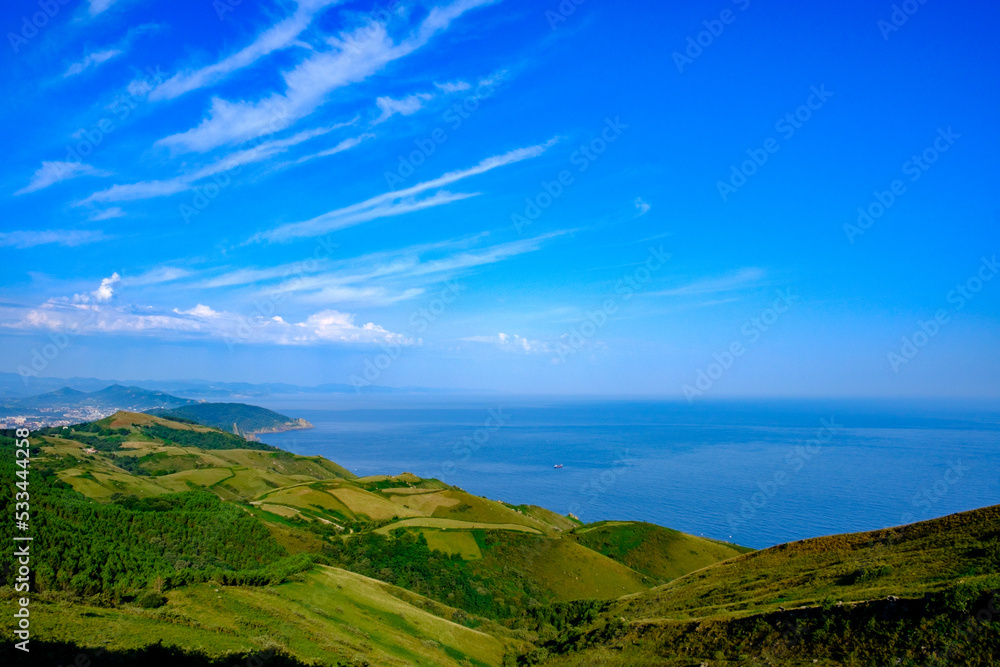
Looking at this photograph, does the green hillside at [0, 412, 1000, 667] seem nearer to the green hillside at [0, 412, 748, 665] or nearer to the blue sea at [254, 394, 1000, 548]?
the green hillside at [0, 412, 748, 665]

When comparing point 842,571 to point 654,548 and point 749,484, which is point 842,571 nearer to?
point 654,548

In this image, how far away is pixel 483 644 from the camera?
111ft

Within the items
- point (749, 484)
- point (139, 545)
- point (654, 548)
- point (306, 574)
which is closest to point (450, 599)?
point (306, 574)

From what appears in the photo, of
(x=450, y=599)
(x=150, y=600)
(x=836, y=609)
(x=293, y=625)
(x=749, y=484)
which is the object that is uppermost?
(x=749, y=484)

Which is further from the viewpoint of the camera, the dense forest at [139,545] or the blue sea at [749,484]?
the blue sea at [749,484]

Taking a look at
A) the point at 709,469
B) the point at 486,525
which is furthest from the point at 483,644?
the point at 709,469

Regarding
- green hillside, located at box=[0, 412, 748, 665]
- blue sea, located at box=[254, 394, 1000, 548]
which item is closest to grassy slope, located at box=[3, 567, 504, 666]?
green hillside, located at box=[0, 412, 748, 665]

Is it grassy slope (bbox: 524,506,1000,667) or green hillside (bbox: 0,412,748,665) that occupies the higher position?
grassy slope (bbox: 524,506,1000,667)

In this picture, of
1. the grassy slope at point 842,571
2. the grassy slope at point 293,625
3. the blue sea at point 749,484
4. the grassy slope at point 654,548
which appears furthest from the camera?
the blue sea at point 749,484

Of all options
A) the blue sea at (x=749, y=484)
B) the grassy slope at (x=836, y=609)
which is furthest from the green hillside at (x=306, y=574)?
the blue sea at (x=749, y=484)

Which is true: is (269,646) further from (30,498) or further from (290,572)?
(30,498)

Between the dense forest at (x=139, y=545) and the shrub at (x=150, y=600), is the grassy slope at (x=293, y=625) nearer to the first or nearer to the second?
the shrub at (x=150, y=600)

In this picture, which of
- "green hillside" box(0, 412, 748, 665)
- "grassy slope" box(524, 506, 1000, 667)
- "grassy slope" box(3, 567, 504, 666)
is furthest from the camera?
"green hillside" box(0, 412, 748, 665)

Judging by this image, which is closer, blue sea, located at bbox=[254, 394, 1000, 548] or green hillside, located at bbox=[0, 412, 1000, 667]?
green hillside, located at bbox=[0, 412, 1000, 667]
